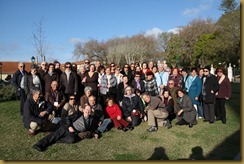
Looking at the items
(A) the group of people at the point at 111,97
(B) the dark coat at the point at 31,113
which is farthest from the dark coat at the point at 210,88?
(B) the dark coat at the point at 31,113

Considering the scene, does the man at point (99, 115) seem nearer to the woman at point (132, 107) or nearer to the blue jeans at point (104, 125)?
the blue jeans at point (104, 125)

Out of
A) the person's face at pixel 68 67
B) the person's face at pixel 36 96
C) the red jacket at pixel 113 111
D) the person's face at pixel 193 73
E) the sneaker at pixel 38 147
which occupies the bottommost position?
the sneaker at pixel 38 147

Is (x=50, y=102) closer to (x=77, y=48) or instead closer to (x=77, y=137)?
(x=77, y=137)

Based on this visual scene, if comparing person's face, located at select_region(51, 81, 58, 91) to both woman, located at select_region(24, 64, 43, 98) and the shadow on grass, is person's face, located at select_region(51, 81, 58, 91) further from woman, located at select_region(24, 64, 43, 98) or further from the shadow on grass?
the shadow on grass

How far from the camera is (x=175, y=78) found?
9.31 metres

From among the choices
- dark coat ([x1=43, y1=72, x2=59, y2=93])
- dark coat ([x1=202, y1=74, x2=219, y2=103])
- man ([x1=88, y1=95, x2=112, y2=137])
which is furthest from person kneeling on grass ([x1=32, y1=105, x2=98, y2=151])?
dark coat ([x1=202, y1=74, x2=219, y2=103])

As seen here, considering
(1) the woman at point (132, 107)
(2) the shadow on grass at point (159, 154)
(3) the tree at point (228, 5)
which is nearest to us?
(2) the shadow on grass at point (159, 154)

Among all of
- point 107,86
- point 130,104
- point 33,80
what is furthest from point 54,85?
point 130,104

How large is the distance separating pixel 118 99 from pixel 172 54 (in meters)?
42.9

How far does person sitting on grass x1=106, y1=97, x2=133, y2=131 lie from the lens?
772 cm

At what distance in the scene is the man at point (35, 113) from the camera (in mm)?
6738

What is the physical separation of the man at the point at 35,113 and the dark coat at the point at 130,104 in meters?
2.42

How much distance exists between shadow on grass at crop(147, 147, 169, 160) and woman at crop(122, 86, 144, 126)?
6.58 ft

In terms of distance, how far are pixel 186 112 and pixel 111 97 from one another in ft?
8.44
